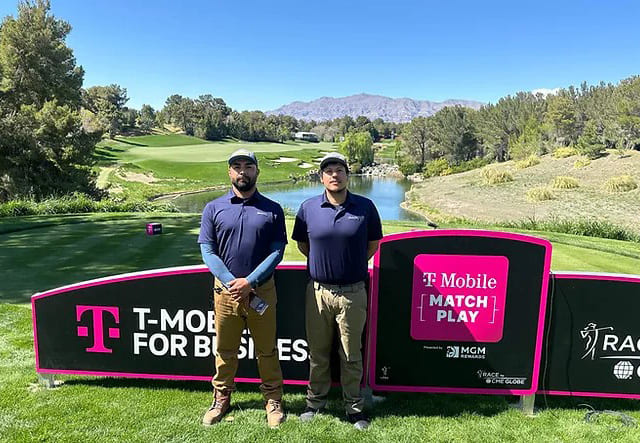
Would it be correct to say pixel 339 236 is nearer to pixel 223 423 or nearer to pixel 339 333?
pixel 339 333

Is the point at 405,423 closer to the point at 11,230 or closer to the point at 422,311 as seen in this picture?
the point at 422,311

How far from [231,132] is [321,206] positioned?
133350 millimetres

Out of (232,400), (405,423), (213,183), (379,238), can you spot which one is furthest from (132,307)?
(213,183)

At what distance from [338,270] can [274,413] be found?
128 cm

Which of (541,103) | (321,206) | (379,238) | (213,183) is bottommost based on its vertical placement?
(213,183)

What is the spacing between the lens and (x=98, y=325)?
418cm

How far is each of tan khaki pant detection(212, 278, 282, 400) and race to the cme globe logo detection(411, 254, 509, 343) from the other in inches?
47.0

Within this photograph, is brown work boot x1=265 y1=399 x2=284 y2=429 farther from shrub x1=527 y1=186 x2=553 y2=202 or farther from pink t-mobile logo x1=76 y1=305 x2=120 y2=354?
shrub x1=527 y1=186 x2=553 y2=202

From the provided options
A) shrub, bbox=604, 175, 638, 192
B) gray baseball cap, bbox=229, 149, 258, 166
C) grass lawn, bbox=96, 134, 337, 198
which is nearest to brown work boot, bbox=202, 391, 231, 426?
gray baseball cap, bbox=229, 149, 258, 166

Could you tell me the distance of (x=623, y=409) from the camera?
13.3 ft

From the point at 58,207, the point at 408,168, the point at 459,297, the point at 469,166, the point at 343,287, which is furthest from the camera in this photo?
the point at 408,168

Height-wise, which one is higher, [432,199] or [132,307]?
[132,307]

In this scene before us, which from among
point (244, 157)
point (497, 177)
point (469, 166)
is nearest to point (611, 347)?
point (244, 157)

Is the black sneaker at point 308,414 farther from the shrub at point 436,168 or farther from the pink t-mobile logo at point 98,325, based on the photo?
the shrub at point 436,168
